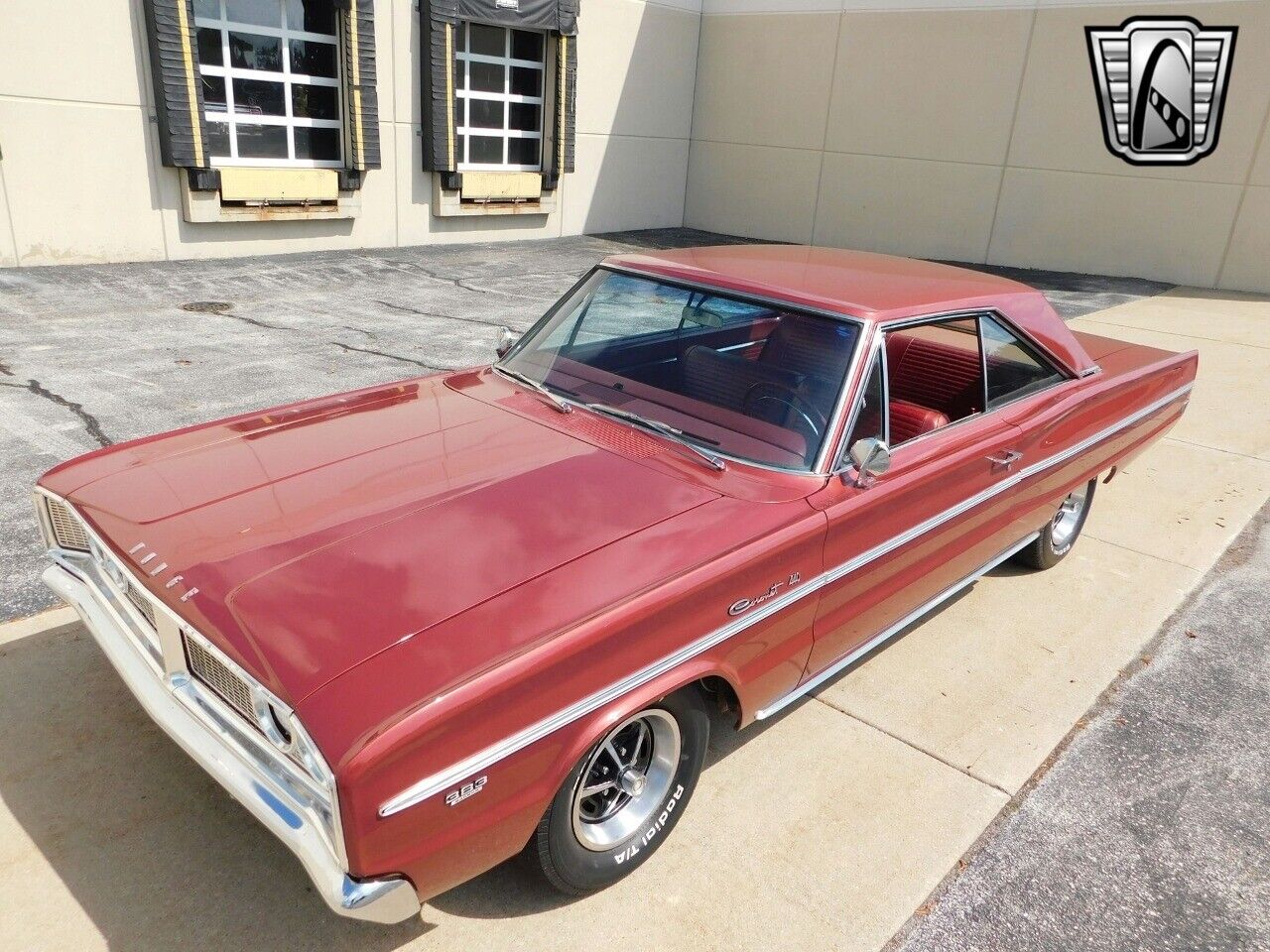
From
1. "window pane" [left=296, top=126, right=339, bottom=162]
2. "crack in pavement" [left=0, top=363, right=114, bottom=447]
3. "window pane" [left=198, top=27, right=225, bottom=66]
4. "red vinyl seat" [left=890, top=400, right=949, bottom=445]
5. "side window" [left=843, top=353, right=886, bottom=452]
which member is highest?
"window pane" [left=198, top=27, right=225, bottom=66]

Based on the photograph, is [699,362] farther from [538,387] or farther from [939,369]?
[939,369]

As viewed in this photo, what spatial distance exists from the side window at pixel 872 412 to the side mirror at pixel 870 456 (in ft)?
0.39

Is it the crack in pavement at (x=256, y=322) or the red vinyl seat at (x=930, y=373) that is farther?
the crack in pavement at (x=256, y=322)

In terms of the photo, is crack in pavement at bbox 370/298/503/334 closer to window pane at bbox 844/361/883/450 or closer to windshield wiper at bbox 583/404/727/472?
windshield wiper at bbox 583/404/727/472

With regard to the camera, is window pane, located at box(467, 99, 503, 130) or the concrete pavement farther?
window pane, located at box(467, 99, 503, 130)

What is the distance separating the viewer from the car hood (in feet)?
7.33

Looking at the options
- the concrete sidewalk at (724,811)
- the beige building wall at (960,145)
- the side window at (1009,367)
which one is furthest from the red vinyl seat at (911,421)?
the beige building wall at (960,145)

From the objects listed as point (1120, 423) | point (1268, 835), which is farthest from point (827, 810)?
point (1120, 423)

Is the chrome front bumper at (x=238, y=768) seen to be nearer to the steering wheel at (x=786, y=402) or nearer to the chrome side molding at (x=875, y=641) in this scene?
the chrome side molding at (x=875, y=641)

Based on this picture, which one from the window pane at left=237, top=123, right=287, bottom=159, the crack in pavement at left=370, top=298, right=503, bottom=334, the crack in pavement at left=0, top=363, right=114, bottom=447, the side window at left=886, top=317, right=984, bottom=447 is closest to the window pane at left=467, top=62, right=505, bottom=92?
the window pane at left=237, top=123, right=287, bottom=159

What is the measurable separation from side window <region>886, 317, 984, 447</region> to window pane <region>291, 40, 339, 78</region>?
10204 mm

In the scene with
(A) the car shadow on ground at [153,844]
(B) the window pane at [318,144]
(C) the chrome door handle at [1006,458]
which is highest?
(B) the window pane at [318,144]

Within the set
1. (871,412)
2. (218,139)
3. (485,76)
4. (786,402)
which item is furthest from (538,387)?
(485,76)

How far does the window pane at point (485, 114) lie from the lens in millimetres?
13664
